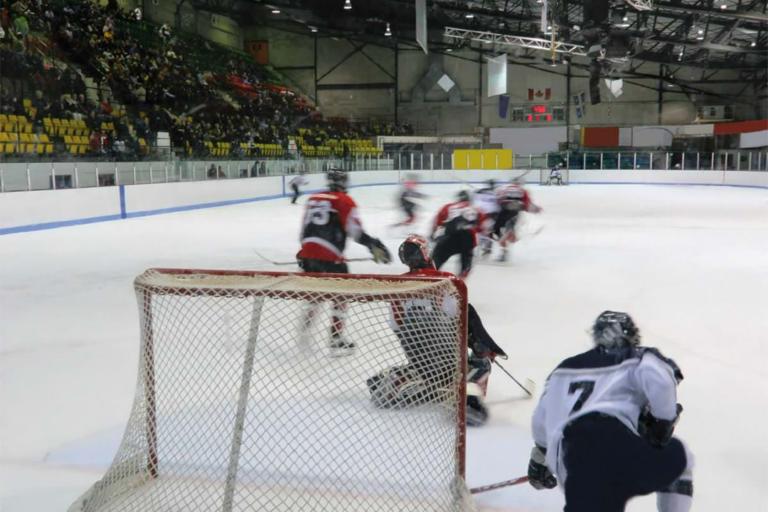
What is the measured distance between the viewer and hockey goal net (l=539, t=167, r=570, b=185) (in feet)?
82.6

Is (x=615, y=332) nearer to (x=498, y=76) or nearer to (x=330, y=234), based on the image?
(x=330, y=234)

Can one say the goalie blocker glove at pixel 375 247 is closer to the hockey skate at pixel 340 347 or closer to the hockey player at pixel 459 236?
the hockey player at pixel 459 236

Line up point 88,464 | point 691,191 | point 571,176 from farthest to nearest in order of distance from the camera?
1. point 571,176
2. point 691,191
3. point 88,464

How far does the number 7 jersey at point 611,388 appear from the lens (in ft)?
5.97

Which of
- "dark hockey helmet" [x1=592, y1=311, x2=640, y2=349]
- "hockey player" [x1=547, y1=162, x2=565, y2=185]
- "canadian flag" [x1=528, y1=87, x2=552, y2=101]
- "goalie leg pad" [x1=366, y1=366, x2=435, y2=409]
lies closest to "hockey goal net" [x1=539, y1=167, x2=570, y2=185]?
"hockey player" [x1=547, y1=162, x2=565, y2=185]

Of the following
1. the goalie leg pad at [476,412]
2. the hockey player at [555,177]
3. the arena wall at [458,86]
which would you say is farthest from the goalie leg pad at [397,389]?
the arena wall at [458,86]

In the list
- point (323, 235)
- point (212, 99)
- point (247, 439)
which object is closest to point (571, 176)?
point (212, 99)

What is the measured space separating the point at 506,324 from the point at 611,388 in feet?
10.8

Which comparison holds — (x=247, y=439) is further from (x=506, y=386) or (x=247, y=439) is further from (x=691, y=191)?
(x=691, y=191)

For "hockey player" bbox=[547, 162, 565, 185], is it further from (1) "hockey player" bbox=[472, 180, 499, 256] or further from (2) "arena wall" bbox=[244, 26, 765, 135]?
(1) "hockey player" bbox=[472, 180, 499, 256]

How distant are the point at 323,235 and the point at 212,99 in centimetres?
2106

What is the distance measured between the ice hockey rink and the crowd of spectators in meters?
4.67

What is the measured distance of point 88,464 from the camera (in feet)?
9.64

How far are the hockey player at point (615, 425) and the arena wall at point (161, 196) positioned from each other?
1051cm
